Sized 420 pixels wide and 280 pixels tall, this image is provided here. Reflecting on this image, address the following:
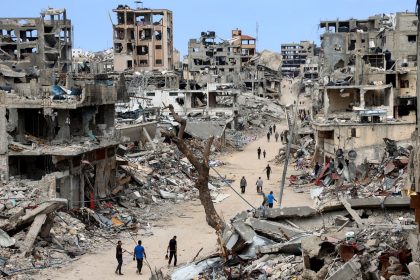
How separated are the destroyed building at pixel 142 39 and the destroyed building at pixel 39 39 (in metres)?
16.9

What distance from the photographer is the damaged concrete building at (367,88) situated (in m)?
31.7

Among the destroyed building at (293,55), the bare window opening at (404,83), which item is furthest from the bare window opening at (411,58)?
the destroyed building at (293,55)

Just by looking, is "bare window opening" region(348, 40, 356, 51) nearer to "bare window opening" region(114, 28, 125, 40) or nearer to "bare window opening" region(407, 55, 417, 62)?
"bare window opening" region(407, 55, 417, 62)

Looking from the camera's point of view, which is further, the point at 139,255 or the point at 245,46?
the point at 245,46

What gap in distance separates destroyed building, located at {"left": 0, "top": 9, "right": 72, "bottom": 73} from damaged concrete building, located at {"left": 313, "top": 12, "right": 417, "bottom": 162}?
22301 mm

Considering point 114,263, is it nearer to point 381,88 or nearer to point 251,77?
point 381,88

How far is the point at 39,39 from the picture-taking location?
61.8m

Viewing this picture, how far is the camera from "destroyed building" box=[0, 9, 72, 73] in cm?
6134

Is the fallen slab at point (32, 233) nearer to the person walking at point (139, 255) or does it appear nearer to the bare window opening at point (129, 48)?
the person walking at point (139, 255)

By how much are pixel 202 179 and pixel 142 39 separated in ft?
223

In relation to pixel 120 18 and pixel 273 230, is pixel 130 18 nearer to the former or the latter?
pixel 120 18

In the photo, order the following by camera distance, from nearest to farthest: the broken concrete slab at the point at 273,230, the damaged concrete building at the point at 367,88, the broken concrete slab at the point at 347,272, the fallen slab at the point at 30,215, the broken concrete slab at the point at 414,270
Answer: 1. the broken concrete slab at the point at 414,270
2. the broken concrete slab at the point at 347,272
3. the broken concrete slab at the point at 273,230
4. the fallen slab at the point at 30,215
5. the damaged concrete building at the point at 367,88

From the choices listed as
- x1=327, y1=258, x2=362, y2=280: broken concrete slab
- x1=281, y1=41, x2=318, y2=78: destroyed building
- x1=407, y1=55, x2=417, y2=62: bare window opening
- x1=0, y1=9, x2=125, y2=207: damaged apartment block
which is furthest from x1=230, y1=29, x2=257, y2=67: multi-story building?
x1=327, y1=258, x2=362, y2=280: broken concrete slab

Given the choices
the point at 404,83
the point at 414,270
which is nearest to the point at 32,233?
the point at 414,270
